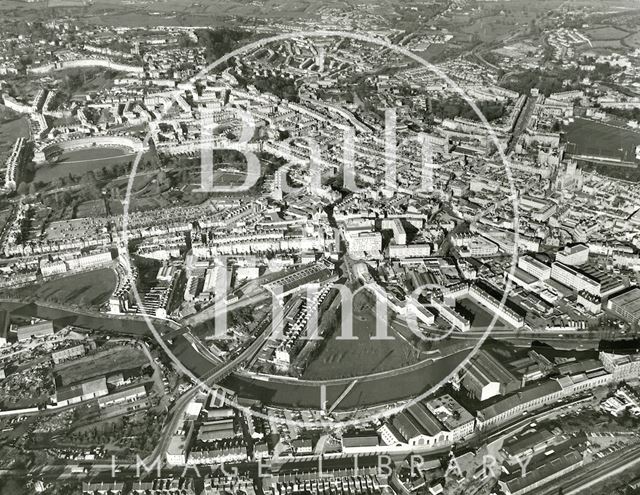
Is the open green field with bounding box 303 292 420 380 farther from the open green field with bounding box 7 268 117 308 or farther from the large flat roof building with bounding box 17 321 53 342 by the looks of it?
the large flat roof building with bounding box 17 321 53 342

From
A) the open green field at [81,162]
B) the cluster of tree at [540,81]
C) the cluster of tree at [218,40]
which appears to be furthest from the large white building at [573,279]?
the cluster of tree at [218,40]

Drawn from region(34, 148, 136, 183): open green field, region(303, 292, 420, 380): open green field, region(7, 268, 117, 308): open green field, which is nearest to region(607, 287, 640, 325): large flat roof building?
region(303, 292, 420, 380): open green field

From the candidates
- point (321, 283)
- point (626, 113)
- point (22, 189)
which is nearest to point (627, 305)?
point (321, 283)

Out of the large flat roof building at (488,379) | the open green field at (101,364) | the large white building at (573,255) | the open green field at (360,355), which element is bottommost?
the open green field at (101,364)

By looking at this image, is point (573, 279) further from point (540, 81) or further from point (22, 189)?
point (540, 81)

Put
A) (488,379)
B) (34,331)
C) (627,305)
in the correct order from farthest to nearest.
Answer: (627,305) → (34,331) → (488,379)

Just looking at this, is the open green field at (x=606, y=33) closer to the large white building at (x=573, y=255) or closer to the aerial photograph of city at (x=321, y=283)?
the aerial photograph of city at (x=321, y=283)

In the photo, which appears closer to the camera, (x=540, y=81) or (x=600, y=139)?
(x=600, y=139)

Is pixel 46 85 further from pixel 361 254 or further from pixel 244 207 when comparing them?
pixel 361 254
